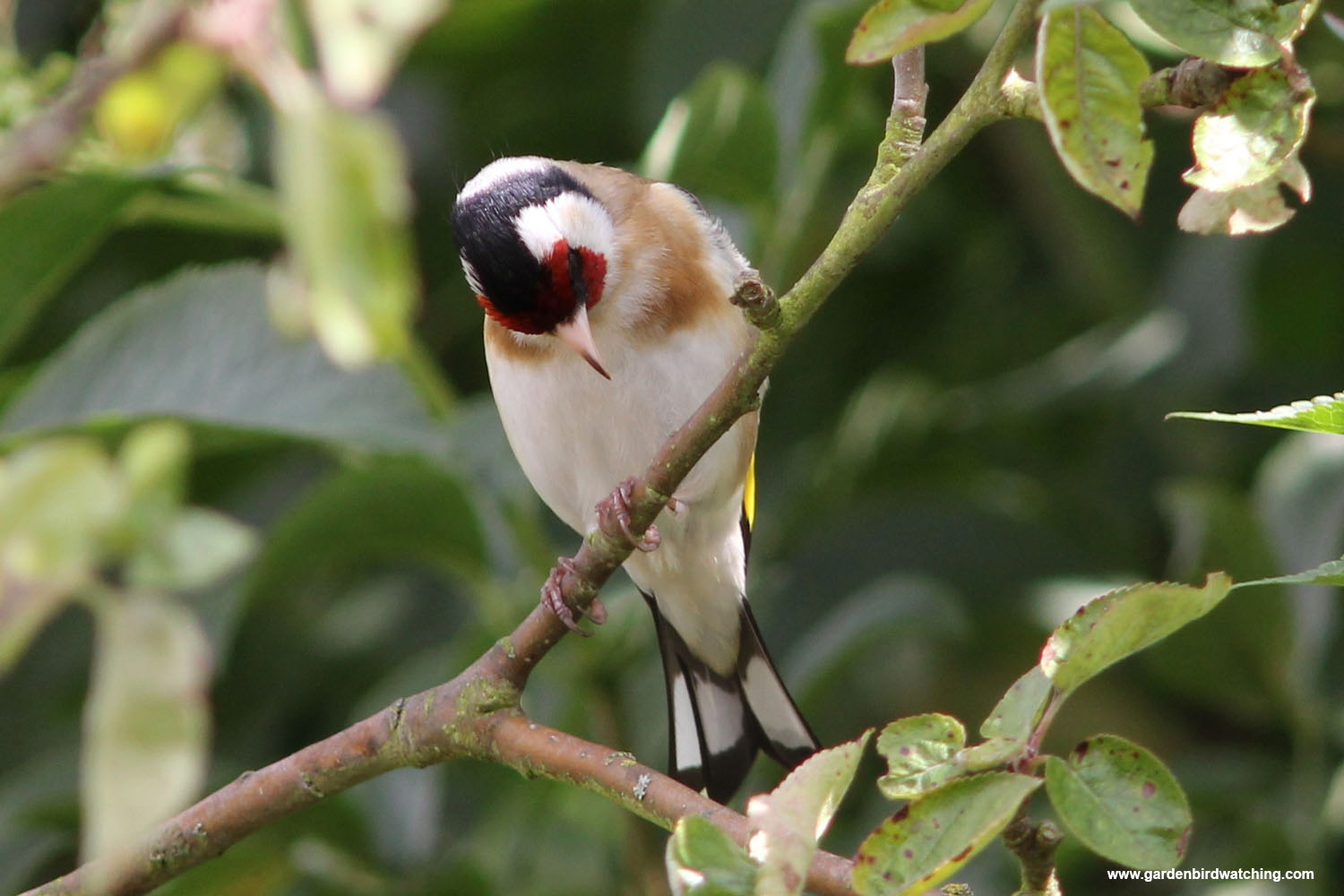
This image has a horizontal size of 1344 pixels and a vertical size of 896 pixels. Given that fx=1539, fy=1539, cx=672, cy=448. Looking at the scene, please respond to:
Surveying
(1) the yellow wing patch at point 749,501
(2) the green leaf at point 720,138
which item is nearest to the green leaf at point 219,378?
(2) the green leaf at point 720,138

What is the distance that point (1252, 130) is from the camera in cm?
108

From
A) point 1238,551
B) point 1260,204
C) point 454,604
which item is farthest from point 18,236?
point 1238,551

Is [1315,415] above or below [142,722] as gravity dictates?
below

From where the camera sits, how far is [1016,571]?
3.12m

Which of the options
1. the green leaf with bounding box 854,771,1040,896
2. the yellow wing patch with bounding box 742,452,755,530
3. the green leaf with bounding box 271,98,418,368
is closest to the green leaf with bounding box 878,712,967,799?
the green leaf with bounding box 854,771,1040,896

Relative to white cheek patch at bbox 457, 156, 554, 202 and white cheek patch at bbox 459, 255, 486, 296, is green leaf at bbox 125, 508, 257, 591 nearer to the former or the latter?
white cheek patch at bbox 459, 255, 486, 296

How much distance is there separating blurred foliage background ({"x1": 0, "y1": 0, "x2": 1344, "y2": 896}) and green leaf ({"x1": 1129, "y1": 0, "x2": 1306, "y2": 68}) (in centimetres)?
120

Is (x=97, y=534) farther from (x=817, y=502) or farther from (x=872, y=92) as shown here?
(x=872, y=92)

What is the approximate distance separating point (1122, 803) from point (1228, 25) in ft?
1.71

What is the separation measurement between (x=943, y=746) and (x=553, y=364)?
1501mm

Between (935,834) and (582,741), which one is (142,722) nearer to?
(935,834)

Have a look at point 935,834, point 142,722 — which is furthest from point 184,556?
point 935,834

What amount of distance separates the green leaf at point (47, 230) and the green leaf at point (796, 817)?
139 cm

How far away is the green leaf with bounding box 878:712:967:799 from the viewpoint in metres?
1.05
